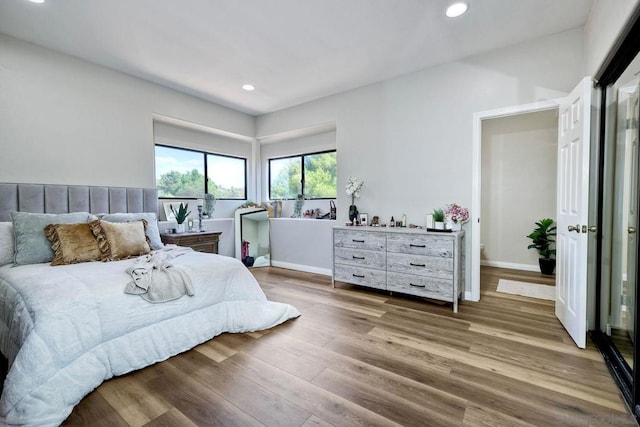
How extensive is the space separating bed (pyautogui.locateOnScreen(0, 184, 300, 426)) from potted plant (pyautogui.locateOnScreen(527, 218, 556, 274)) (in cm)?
400

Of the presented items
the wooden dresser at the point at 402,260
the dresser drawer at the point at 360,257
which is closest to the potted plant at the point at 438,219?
the wooden dresser at the point at 402,260

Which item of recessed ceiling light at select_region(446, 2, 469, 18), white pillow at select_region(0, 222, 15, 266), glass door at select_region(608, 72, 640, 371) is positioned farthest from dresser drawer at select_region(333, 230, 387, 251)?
white pillow at select_region(0, 222, 15, 266)

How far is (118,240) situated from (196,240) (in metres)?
1.29

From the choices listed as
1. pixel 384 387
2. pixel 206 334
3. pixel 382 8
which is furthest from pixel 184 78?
pixel 384 387

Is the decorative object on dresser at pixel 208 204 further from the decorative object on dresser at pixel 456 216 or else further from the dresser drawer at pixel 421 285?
the decorative object on dresser at pixel 456 216

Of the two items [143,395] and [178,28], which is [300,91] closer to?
[178,28]

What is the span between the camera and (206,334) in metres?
2.38

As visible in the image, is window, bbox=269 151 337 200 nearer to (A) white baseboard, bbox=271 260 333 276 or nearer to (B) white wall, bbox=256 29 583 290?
(B) white wall, bbox=256 29 583 290

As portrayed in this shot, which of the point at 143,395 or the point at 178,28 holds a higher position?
the point at 178,28

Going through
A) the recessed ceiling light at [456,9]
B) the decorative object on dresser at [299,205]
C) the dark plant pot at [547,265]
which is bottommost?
the dark plant pot at [547,265]

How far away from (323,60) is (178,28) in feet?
4.89

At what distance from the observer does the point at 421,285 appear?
3.21 metres

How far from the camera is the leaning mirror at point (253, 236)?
5.15 meters

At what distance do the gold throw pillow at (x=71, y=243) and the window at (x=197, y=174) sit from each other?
1.74 metres
